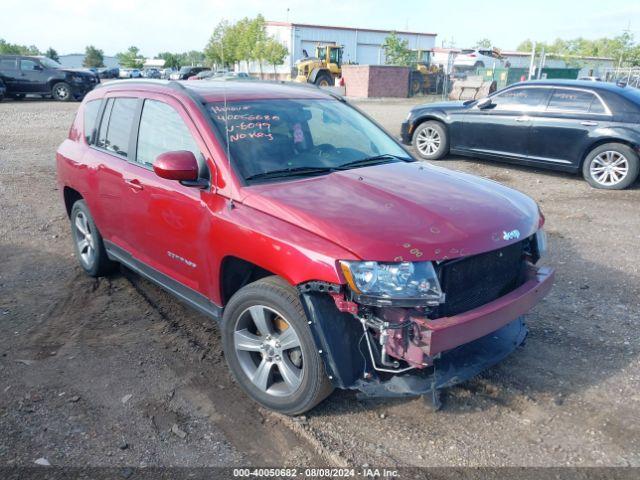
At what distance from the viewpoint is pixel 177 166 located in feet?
10.6

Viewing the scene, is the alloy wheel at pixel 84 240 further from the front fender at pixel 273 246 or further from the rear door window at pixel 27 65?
the rear door window at pixel 27 65

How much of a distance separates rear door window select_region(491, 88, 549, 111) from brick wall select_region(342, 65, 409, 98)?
79.1 feet

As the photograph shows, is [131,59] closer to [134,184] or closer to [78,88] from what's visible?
[78,88]

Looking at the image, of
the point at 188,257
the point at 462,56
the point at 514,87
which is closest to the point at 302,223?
the point at 188,257

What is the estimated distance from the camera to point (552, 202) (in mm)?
8055

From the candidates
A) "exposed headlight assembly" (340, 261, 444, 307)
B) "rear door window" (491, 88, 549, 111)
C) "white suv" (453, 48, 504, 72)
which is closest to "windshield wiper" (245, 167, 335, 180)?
"exposed headlight assembly" (340, 261, 444, 307)

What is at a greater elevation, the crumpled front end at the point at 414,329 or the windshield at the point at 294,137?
the windshield at the point at 294,137

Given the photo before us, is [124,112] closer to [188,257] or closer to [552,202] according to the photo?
[188,257]

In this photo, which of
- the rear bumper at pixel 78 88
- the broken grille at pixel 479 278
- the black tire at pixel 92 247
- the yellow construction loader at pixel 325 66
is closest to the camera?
the broken grille at pixel 479 278

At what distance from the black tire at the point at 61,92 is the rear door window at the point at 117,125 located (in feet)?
72.0

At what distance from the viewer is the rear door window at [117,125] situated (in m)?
4.26

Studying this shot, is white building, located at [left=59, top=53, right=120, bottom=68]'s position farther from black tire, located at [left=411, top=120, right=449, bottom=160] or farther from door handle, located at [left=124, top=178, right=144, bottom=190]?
door handle, located at [left=124, top=178, right=144, bottom=190]

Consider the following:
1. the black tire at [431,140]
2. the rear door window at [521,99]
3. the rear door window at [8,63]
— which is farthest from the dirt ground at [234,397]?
the rear door window at [8,63]

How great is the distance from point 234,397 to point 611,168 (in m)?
7.93
